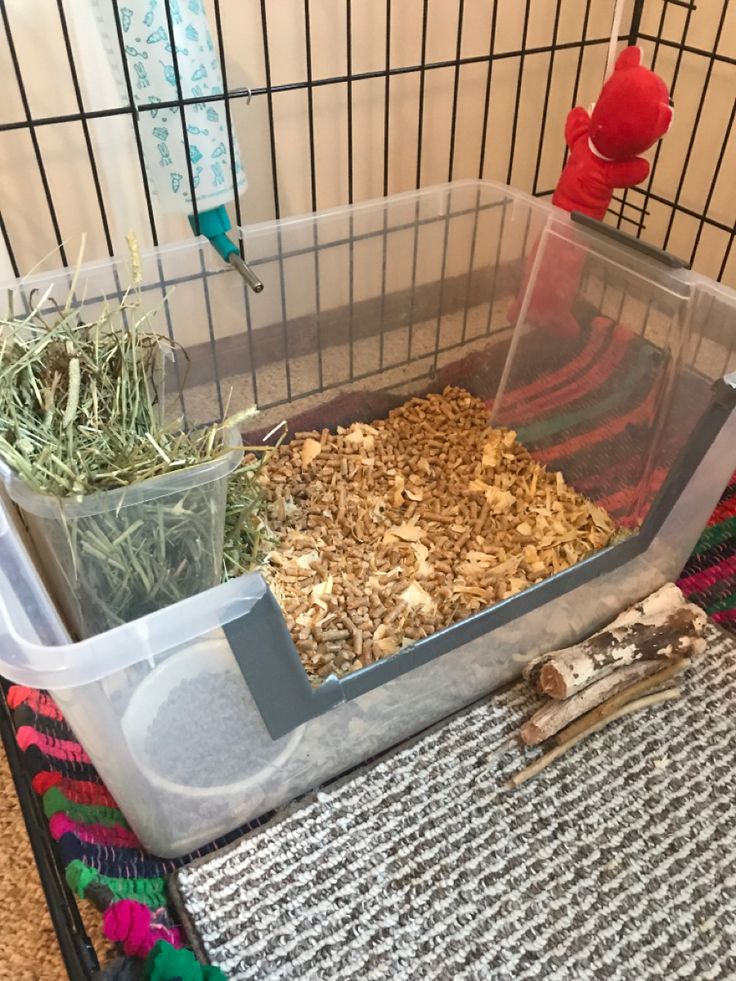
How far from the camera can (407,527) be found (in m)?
1.08

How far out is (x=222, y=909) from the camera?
2.43ft

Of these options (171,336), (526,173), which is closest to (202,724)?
(171,336)

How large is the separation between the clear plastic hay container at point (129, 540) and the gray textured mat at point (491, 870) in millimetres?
255

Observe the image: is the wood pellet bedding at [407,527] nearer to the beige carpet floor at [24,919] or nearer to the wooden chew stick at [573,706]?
the wooden chew stick at [573,706]

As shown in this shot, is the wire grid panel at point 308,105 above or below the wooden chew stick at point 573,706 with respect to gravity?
above

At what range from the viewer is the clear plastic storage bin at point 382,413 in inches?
25.7

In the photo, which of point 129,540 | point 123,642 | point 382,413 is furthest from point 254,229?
point 123,642

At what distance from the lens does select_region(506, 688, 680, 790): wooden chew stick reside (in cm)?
84

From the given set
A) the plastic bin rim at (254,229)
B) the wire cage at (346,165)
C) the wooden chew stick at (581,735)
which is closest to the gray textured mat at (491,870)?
the wooden chew stick at (581,735)

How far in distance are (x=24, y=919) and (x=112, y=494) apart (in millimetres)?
403

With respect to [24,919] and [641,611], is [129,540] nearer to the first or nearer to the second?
[24,919]

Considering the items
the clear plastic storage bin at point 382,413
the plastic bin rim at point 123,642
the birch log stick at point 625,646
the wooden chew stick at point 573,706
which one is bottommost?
the wooden chew stick at point 573,706

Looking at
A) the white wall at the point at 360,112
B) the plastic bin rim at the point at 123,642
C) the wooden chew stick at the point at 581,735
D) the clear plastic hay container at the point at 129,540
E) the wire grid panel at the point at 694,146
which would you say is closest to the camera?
the plastic bin rim at the point at 123,642

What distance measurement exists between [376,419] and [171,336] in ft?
1.20
